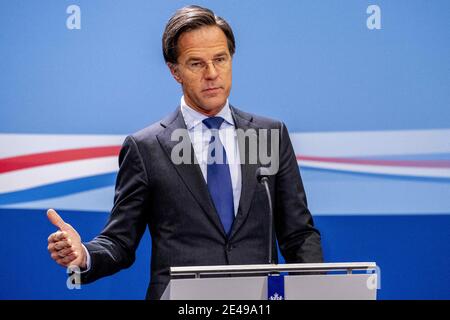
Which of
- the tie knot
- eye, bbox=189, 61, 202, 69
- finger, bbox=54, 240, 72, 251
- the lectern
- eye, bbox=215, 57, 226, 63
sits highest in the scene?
eye, bbox=215, 57, 226, 63

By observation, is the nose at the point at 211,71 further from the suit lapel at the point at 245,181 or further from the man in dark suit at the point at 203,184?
the suit lapel at the point at 245,181

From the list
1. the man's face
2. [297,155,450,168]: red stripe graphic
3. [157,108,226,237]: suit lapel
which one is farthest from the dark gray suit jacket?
[297,155,450,168]: red stripe graphic

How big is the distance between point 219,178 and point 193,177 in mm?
97

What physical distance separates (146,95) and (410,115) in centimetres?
118

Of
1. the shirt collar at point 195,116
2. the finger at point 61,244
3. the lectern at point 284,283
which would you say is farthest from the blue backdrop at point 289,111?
the lectern at point 284,283

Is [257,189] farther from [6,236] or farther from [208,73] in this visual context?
[6,236]

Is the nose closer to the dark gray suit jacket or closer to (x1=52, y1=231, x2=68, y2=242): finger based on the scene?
the dark gray suit jacket

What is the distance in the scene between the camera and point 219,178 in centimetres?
313

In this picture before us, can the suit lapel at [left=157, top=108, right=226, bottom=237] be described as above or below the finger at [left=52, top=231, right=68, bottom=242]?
above

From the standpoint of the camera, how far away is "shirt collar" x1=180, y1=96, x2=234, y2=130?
10.6ft

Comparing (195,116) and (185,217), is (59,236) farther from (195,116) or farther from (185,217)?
(195,116)

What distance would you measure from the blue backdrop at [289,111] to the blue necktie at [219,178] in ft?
2.11
